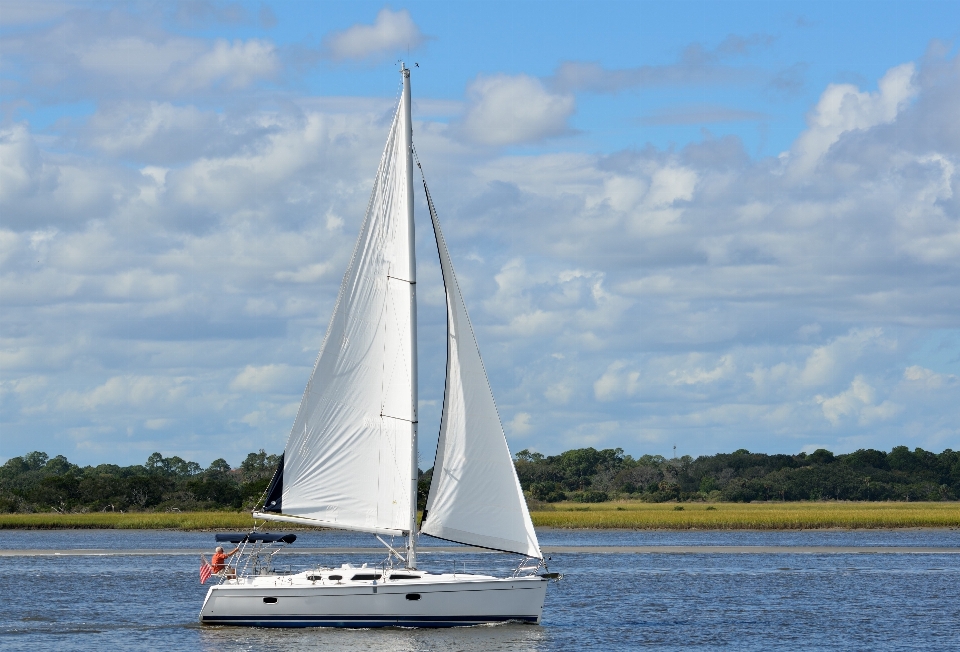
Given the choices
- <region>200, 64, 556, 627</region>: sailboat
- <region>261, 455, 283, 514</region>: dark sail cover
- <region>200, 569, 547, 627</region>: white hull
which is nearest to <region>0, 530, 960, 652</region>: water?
<region>200, 569, 547, 627</region>: white hull

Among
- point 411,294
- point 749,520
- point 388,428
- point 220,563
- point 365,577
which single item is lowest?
point 365,577

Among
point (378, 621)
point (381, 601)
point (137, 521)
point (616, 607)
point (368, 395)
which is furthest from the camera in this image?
point (137, 521)

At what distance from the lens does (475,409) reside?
4012 centimetres

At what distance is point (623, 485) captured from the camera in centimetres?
17825

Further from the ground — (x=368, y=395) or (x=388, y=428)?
(x=368, y=395)

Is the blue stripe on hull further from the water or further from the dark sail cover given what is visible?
the dark sail cover

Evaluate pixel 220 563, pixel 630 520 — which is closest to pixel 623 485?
pixel 630 520

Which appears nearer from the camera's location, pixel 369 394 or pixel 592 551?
pixel 369 394

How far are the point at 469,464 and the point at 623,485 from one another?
461 feet

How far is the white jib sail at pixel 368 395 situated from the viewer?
128ft

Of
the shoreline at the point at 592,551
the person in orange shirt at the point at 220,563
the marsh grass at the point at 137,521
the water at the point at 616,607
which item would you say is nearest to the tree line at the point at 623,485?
the marsh grass at the point at 137,521

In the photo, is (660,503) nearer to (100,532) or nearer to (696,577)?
(100,532)

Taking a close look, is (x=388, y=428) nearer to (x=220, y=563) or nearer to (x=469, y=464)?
(x=469, y=464)

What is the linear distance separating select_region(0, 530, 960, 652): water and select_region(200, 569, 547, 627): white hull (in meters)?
0.37
